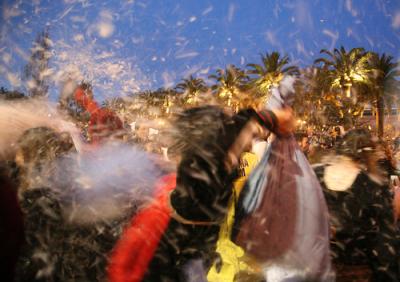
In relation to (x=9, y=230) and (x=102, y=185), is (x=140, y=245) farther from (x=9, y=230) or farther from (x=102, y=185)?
(x=102, y=185)

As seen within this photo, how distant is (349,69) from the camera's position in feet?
96.4

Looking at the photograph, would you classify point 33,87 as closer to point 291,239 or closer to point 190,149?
point 190,149

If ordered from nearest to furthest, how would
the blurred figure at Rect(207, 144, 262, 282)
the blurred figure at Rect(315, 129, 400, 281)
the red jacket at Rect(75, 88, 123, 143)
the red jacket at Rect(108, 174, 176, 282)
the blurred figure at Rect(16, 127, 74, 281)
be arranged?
the red jacket at Rect(108, 174, 176, 282), the blurred figure at Rect(207, 144, 262, 282), the blurred figure at Rect(16, 127, 74, 281), the blurred figure at Rect(315, 129, 400, 281), the red jacket at Rect(75, 88, 123, 143)

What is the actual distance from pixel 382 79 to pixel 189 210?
109 feet

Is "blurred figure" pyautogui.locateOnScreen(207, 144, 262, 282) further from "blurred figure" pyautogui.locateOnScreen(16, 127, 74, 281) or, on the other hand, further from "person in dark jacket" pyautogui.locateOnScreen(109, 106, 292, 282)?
"blurred figure" pyautogui.locateOnScreen(16, 127, 74, 281)

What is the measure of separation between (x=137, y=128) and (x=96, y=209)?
3179mm

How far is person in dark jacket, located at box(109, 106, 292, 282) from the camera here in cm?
185

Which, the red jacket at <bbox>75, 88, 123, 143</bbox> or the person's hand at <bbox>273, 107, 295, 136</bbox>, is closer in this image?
the person's hand at <bbox>273, 107, 295, 136</bbox>

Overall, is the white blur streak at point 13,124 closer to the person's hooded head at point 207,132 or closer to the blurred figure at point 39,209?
the blurred figure at point 39,209

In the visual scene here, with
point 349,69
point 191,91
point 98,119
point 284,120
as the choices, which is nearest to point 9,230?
point 284,120

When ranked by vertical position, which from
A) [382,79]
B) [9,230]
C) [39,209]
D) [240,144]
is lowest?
[39,209]

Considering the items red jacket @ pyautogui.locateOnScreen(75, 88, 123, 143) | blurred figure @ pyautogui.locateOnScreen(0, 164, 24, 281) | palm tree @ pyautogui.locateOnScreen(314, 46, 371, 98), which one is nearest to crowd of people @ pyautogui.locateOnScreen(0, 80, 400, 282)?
blurred figure @ pyautogui.locateOnScreen(0, 164, 24, 281)

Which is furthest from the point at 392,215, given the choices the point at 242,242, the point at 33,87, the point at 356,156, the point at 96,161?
the point at 33,87

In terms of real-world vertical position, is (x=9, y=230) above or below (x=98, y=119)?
below
